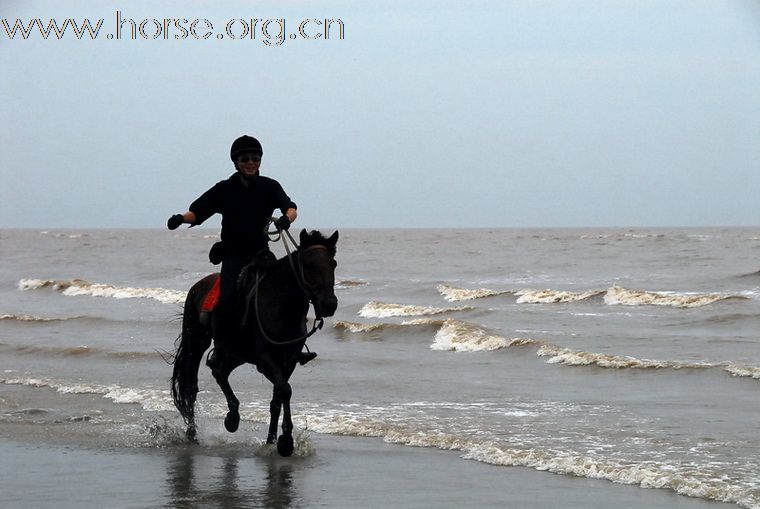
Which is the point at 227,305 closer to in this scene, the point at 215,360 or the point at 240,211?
the point at 215,360

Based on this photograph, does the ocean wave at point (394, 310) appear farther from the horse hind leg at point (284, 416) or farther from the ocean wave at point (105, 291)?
the horse hind leg at point (284, 416)

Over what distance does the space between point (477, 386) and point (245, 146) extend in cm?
608

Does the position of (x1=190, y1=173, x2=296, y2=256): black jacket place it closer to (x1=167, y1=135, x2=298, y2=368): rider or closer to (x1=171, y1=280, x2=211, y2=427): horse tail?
(x1=167, y1=135, x2=298, y2=368): rider

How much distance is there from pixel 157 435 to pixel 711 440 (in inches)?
195

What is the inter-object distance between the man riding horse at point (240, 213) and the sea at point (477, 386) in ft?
4.41

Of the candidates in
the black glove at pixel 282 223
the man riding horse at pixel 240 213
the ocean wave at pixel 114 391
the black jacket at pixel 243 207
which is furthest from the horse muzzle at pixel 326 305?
the ocean wave at pixel 114 391

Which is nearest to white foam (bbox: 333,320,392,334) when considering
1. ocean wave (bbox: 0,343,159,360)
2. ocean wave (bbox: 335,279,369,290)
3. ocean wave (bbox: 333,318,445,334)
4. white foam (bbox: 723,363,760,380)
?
ocean wave (bbox: 333,318,445,334)

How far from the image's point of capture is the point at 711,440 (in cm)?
984

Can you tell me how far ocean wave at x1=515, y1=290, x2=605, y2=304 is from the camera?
30.8 metres

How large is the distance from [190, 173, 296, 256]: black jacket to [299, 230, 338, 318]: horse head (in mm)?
491

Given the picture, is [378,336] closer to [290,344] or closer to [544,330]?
[544,330]

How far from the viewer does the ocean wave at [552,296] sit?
30.8 metres

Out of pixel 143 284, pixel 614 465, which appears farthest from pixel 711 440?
pixel 143 284

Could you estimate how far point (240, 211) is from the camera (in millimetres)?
9141
